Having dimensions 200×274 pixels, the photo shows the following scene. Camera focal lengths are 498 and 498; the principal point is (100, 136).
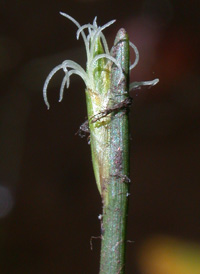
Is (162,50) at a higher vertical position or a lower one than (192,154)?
higher

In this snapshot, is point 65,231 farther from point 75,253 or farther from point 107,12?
point 107,12

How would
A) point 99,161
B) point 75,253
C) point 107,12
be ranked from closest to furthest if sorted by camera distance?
point 99,161 → point 75,253 → point 107,12

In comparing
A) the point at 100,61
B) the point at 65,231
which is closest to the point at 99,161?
the point at 100,61

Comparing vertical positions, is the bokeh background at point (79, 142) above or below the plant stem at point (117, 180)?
above

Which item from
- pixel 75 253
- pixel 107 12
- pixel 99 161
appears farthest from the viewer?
pixel 107 12

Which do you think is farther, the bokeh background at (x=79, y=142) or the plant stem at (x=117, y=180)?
the bokeh background at (x=79, y=142)
